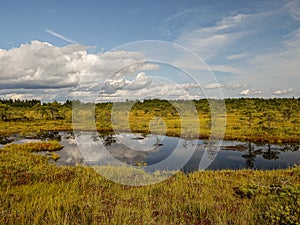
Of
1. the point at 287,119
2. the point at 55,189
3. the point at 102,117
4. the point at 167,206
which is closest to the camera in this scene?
the point at 167,206

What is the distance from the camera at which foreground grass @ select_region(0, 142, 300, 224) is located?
604cm

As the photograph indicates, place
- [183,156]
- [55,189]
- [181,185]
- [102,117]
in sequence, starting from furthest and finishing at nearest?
[102,117] < [183,156] < [181,185] < [55,189]

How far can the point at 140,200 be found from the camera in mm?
7855

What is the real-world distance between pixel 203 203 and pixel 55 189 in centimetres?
517

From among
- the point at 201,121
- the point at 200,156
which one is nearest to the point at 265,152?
the point at 200,156

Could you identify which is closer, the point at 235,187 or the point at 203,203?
the point at 203,203

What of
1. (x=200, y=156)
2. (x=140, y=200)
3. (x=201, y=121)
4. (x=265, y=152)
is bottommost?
(x=200, y=156)

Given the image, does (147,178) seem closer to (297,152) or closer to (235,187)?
(235,187)

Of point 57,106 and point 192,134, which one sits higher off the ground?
point 57,106

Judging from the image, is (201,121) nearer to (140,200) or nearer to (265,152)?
(265,152)

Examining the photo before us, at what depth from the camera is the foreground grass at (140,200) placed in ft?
19.8

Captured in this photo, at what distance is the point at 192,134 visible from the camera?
3259cm

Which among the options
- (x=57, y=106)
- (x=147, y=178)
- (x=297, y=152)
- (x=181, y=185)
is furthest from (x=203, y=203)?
(x=57, y=106)

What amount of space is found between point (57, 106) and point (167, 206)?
176 feet
